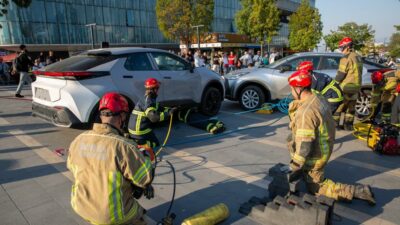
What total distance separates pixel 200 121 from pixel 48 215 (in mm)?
3871

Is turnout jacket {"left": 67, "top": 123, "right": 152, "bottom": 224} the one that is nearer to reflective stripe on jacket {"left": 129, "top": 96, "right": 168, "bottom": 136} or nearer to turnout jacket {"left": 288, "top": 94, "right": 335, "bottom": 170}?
turnout jacket {"left": 288, "top": 94, "right": 335, "bottom": 170}

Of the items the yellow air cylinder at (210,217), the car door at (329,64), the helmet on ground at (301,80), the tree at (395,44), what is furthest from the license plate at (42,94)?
the tree at (395,44)

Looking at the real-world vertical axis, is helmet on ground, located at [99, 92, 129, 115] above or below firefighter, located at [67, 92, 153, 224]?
above

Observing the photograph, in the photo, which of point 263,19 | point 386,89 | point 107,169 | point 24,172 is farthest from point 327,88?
point 263,19

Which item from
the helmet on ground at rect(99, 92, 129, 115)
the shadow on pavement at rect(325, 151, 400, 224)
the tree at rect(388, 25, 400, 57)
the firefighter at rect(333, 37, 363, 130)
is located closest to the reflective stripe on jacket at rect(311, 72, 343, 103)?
the firefighter at rect(333, 37, 363, 130)

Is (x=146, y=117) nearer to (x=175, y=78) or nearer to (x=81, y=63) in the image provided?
(x=81, y=63)

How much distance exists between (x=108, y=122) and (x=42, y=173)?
2735mm

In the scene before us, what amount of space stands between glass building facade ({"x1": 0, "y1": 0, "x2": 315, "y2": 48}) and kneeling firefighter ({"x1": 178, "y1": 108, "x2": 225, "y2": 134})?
31723 mm

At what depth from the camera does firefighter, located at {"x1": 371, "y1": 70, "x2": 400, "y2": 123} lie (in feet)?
20.3

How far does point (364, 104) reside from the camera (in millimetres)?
7672

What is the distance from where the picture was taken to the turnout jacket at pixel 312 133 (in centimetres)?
302

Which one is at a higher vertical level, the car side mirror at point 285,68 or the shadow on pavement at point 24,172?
the car side mirror at point 285,68

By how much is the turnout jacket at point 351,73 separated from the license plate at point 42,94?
565 cm

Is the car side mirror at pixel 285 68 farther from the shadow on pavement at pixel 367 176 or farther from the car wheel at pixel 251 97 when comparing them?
the shadow on pavement at pixel 367 176
